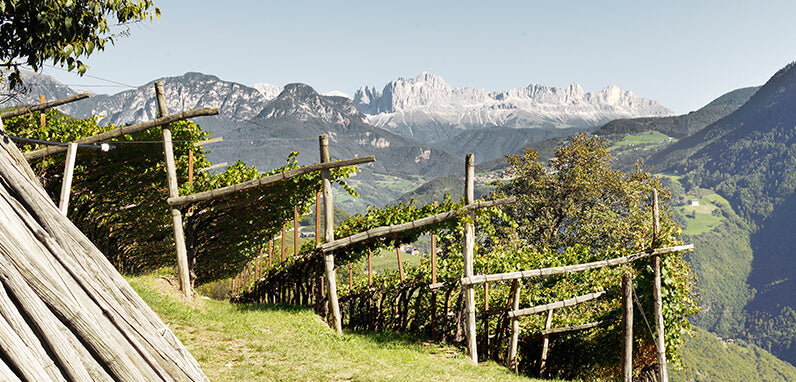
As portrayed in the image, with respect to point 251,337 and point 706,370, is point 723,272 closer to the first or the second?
point 706,370

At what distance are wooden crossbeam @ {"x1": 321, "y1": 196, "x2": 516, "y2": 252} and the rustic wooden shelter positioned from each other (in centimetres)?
752

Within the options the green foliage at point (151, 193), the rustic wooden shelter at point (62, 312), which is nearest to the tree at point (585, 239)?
the green foliage at point (151, 193)

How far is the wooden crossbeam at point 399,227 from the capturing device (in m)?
9.75

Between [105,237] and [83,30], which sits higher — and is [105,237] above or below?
below

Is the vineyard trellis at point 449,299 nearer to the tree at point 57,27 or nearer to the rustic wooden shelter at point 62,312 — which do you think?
the tree at point 57,27

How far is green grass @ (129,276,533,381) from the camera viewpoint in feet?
22.3

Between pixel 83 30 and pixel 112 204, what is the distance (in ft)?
26.6

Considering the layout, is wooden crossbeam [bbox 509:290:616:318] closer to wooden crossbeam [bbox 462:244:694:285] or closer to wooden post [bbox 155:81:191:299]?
wooden crossbeam [bbox 462:244:694:285]

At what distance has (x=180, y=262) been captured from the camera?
9961 mm

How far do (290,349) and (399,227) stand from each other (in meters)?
3.31

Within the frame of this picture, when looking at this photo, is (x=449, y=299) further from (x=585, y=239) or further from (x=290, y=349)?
(x=585, y=239)

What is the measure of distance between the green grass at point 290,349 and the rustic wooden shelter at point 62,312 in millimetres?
4549

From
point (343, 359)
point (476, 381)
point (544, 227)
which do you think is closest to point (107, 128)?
point (343, 359)

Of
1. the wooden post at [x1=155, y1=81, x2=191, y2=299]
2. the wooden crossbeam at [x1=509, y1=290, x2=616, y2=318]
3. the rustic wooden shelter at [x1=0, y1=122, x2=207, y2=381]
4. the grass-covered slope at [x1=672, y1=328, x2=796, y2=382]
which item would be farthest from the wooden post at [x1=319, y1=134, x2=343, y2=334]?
the grass-covered slope at [x1=672, y1=328, x2=796, y2=382]
